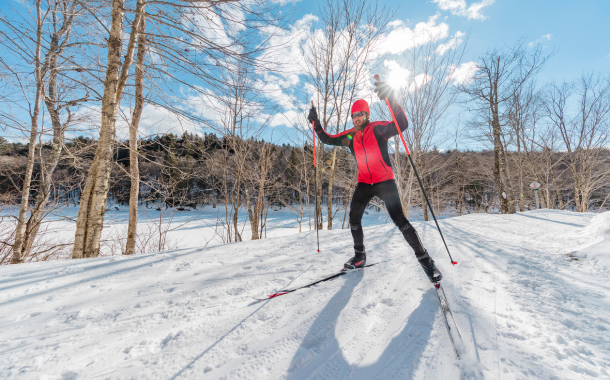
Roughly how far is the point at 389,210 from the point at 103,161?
419 centimetres

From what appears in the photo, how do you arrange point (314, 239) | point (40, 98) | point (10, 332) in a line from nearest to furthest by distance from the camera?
point (10, 332), point (314, 239), point (40, 98)

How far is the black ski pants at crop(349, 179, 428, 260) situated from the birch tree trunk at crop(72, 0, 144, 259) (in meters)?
3.79

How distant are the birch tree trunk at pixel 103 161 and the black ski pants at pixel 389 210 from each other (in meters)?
3.79

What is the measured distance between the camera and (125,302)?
161 cm

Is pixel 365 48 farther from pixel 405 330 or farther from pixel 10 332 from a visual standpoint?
pixel 10 332

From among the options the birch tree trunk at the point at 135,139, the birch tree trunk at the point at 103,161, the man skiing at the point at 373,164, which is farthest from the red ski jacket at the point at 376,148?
the birch tree trunk at the point at 135,139

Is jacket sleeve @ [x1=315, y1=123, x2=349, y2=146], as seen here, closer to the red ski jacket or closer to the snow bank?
the red ski jacket

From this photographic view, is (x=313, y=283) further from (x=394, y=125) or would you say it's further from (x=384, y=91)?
(x=384, y=91)

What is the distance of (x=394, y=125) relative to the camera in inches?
90.6

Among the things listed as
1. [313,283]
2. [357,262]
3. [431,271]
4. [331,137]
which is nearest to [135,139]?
[331,137]

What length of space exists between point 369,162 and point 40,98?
7572 millimetres

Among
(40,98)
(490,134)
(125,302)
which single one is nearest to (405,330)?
(125,302)

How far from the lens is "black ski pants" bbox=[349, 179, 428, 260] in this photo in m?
2.06

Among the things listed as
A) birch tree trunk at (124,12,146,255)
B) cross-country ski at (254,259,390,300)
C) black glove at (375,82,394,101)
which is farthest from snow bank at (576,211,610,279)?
birch tree trunk at (124,12,146,255)
